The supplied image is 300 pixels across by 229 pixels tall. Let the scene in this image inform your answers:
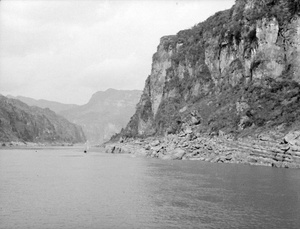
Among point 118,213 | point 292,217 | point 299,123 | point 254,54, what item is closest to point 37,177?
point 118,213

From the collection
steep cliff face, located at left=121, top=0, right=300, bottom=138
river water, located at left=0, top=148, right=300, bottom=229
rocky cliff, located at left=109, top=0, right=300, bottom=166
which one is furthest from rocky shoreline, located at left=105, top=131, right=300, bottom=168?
river water, located at left=0, top=148, right=300, bottom=229

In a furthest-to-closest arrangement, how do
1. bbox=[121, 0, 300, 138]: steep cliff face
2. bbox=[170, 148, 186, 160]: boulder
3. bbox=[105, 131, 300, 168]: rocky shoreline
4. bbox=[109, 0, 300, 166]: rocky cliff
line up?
bbox=[170, 148, 186, 160]: boulder, bbox=[121, 0, 300, 138]: steep cliff face, bbox=[109, 0, 300, 166]: rocky cliff, bbox=[105, 131, 300, 168]: rocky shoreline

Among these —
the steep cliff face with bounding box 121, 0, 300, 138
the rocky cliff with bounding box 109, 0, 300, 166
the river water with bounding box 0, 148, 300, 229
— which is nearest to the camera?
the river water with bounding box 0, 148, 300, 229

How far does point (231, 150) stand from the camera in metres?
82.4

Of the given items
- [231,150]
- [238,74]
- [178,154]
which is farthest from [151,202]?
[238,74]

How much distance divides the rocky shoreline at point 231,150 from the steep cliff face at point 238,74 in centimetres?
469

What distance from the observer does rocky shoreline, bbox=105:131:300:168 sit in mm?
67062

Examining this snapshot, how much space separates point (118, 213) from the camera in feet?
96.1

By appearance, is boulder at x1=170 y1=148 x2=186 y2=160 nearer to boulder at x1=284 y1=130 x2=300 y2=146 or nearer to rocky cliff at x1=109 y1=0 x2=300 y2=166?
rocky cliff at x1=109 y1=0 x2=300 y2=166

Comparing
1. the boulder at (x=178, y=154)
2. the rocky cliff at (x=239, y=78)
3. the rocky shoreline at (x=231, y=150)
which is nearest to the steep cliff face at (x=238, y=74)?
the rocky cliff at (x=239, y=78)

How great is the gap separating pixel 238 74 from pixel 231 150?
34.9 metres

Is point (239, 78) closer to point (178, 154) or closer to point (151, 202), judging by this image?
point (178, 154)

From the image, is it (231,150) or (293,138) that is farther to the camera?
(231,150)

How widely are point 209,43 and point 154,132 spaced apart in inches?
Answer: 1778
